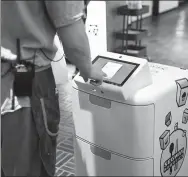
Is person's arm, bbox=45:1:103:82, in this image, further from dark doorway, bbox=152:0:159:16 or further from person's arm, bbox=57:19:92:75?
dark doorway, bbox=152:0:159:16

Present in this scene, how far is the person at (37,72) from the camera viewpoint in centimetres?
128

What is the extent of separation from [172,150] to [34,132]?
0.79 metres

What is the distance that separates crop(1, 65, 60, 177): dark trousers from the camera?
1429 mm

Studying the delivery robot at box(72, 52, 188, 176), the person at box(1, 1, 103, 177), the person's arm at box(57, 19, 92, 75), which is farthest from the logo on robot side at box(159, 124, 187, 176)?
the person's arm at box(57, 19, 92, 75)

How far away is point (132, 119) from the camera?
1682 millimetres

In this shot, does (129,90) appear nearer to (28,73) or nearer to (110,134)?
(110,134)

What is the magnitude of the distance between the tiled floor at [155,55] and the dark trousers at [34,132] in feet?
3.49

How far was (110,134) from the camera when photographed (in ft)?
5.84

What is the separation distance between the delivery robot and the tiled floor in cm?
73

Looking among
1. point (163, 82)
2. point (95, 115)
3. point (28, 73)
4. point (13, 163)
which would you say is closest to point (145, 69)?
point (163, 82)

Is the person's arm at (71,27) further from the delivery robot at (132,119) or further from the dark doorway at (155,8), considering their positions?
the dark doorway at (155,8)

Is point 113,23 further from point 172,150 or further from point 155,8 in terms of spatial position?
point 172,150

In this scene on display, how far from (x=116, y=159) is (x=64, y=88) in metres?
2.39

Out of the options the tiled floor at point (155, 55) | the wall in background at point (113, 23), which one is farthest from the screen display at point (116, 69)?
the wall in background at point (113, 23)
